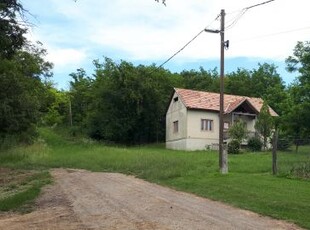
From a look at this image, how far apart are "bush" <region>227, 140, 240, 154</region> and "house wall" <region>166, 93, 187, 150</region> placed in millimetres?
8465

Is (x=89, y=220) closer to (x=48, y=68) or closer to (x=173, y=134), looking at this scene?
(x=173, y=134)

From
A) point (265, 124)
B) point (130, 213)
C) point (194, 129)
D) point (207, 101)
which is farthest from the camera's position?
point (207, 101)

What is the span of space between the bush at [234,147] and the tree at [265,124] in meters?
5.18

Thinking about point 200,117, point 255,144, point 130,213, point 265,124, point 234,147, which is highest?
point 200,117

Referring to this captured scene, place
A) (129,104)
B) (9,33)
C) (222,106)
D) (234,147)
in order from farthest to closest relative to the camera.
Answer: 1. (129,104)
2. (234,147)
3. (222,106)
4. (9,33)

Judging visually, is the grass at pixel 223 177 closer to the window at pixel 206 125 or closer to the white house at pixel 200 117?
the white house at pixel 200 117

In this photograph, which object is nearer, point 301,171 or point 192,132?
point 301,171

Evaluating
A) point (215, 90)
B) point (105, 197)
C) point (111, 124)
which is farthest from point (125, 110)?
point (105, 197)

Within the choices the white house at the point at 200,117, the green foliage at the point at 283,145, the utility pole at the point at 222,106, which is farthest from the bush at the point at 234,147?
the utility pole at the point at 222,106

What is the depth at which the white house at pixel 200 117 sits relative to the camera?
172 ft

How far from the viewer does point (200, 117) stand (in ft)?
173

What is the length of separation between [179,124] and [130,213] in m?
41.2

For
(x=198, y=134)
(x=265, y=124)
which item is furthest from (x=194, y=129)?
(x=265, y=124)

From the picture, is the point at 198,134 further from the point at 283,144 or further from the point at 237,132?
the point at 283,144
